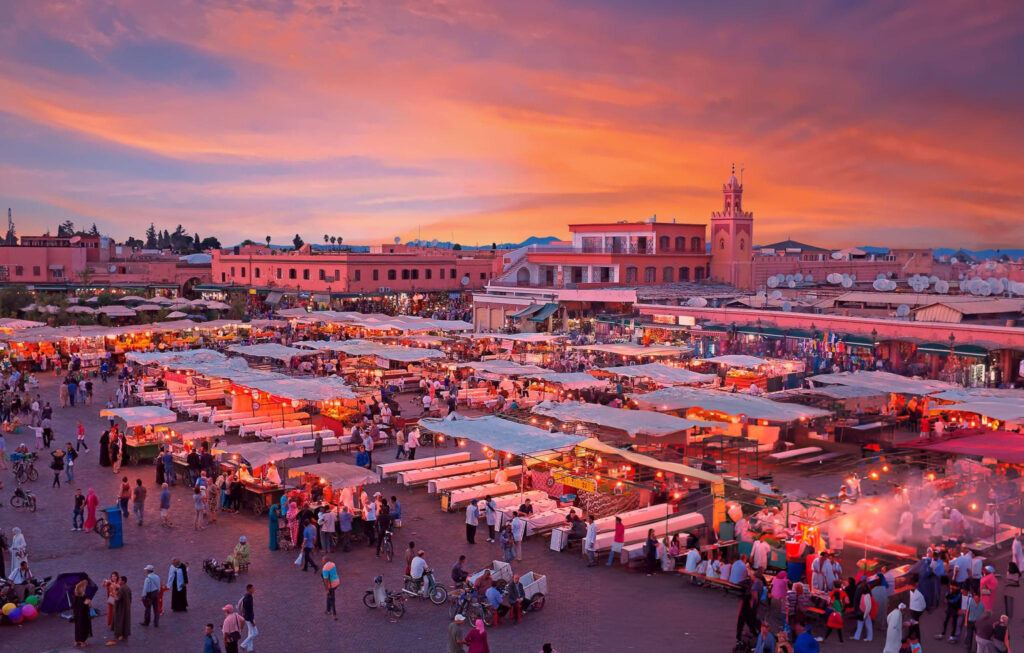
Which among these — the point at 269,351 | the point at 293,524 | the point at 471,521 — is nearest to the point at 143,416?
the point at 293,524

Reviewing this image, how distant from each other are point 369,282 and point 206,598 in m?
51.4

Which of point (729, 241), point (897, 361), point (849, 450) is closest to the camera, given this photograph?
point (849, 450)

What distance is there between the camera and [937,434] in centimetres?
2197

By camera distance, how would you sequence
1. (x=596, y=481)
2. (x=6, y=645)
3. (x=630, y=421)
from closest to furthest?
(x=6, y=645)
(x=596, y=481)
(x=630, y=421)

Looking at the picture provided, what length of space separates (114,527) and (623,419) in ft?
35.2

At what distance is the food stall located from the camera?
68.1ft

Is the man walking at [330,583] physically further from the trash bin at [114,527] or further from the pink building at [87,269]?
the pink building at [87,269]

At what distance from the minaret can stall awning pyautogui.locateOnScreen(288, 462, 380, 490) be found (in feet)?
136

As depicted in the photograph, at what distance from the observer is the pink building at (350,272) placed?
6238 centimetres

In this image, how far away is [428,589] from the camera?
1275cm

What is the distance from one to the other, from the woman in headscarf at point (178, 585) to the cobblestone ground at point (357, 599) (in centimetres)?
14

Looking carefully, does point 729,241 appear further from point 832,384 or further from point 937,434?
point 937,434

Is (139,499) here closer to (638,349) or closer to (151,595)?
(151,595)

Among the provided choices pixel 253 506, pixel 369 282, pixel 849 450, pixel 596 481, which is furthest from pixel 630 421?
pixel 369 282
